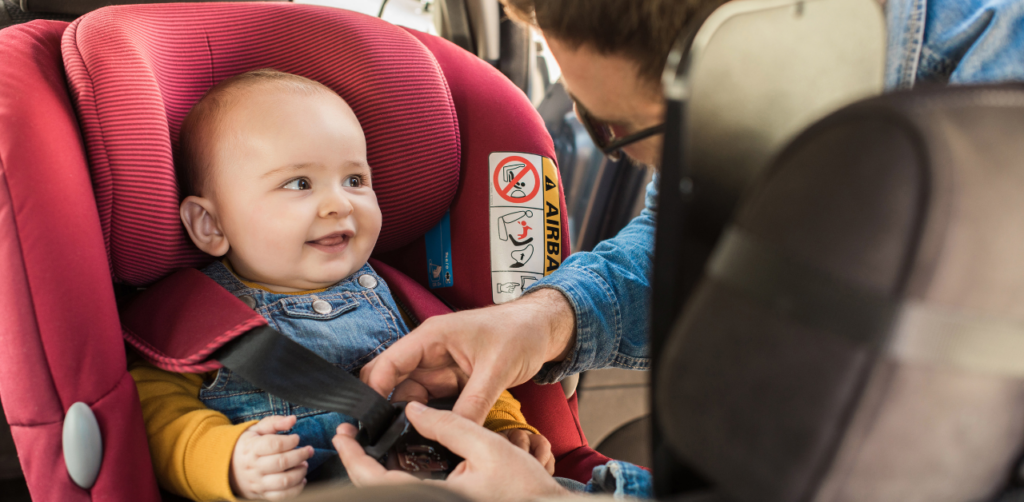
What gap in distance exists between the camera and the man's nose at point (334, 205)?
996 mm

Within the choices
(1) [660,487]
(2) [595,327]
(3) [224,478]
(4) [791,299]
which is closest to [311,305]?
(3) [224,478]

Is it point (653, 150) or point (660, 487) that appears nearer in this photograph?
point (660, 487)

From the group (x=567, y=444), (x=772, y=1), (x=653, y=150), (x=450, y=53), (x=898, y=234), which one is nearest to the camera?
(x=898, y=234)

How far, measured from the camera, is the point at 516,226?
118 centimetres

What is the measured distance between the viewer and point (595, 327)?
→ 39.9 inches

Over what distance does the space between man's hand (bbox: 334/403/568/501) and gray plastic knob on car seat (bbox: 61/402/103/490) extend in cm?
27

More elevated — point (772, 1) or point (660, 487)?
point (772, 1)

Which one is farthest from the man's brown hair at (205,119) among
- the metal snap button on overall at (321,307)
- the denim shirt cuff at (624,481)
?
the denim shirt cuff at (624,481)

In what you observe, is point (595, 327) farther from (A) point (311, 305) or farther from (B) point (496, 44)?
(B) point (496, 44)

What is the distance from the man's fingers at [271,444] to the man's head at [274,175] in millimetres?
295

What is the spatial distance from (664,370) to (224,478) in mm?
632

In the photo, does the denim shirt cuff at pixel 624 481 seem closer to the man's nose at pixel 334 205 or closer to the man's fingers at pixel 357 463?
the man's fingers at pixel 357 463

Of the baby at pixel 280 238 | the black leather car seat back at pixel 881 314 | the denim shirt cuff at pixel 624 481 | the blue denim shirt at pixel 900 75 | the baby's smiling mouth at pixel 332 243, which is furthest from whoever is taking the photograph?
the baby's smiling mouth at pixel 332 243

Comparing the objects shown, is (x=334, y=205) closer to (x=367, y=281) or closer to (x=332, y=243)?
(x=332, y=243)
